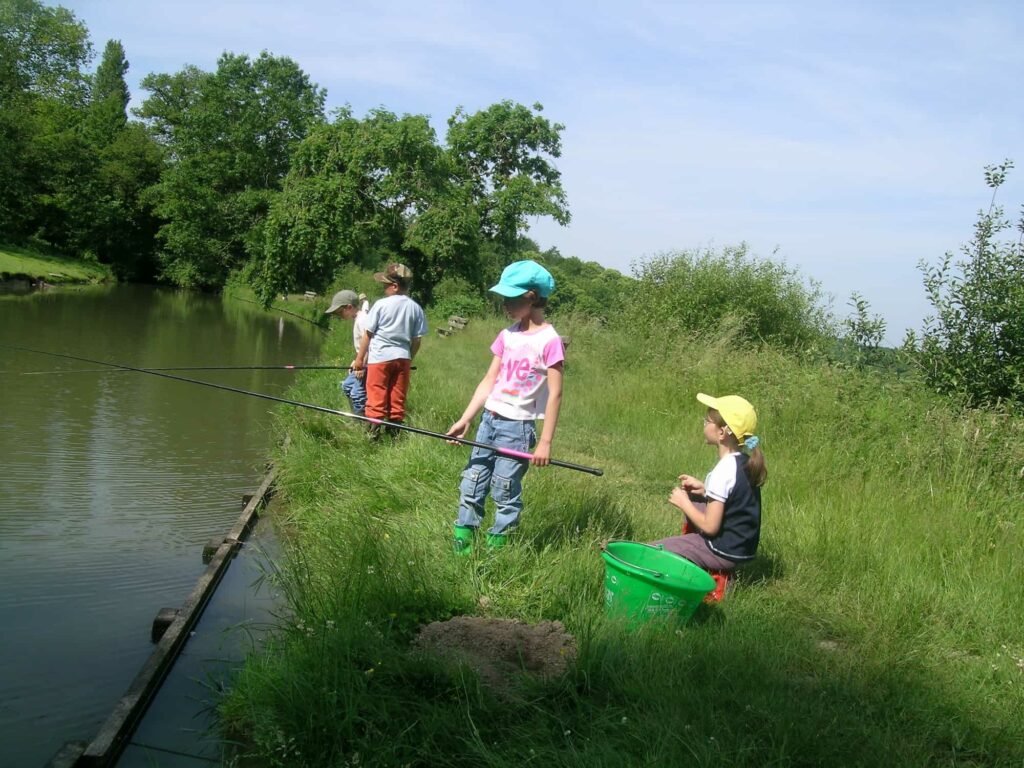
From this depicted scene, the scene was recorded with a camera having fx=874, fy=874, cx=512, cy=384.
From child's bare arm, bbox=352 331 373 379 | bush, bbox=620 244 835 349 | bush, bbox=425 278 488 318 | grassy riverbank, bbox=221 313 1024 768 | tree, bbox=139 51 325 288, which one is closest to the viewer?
grassy riverbank, bbox=221 313 1024 768

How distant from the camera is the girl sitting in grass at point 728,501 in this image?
4379 mm

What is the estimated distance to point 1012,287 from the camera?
841 centimetres

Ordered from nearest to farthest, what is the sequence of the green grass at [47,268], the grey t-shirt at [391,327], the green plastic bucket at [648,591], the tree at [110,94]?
the green plastic bucket at [648,591], the grey t-shirt at [391,327], the green grass at [47,268], the tree at [110,94]

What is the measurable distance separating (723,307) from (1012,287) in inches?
351

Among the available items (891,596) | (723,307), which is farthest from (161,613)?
(723,307)


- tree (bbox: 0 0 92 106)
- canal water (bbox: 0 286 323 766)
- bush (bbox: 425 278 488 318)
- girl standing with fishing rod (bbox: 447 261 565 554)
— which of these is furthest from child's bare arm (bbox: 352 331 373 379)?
tree (bbox: 0 0 92 106)

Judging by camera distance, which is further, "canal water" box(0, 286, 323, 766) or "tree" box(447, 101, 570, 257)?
"tree" box(447, 101, 570, 257)

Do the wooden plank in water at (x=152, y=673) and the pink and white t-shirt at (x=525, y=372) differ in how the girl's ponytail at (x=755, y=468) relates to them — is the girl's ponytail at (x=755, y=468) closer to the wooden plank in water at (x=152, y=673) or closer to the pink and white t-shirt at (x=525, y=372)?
the pink and white t-shirt at (x=525, y=372)

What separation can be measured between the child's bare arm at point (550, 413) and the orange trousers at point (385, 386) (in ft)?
10.9

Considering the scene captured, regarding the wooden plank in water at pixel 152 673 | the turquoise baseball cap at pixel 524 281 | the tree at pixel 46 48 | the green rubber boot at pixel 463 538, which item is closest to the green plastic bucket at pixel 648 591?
the green rubber boot at pixel 463 538

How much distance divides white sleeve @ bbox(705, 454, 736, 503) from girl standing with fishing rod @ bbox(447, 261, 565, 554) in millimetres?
858

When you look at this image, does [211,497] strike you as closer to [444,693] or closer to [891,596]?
[444,693]

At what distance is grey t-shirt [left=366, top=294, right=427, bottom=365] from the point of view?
7.66 m

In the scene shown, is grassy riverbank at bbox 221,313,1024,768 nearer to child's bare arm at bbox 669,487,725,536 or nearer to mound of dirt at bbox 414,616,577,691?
mound of dirt at bbox 414,616,577,691
